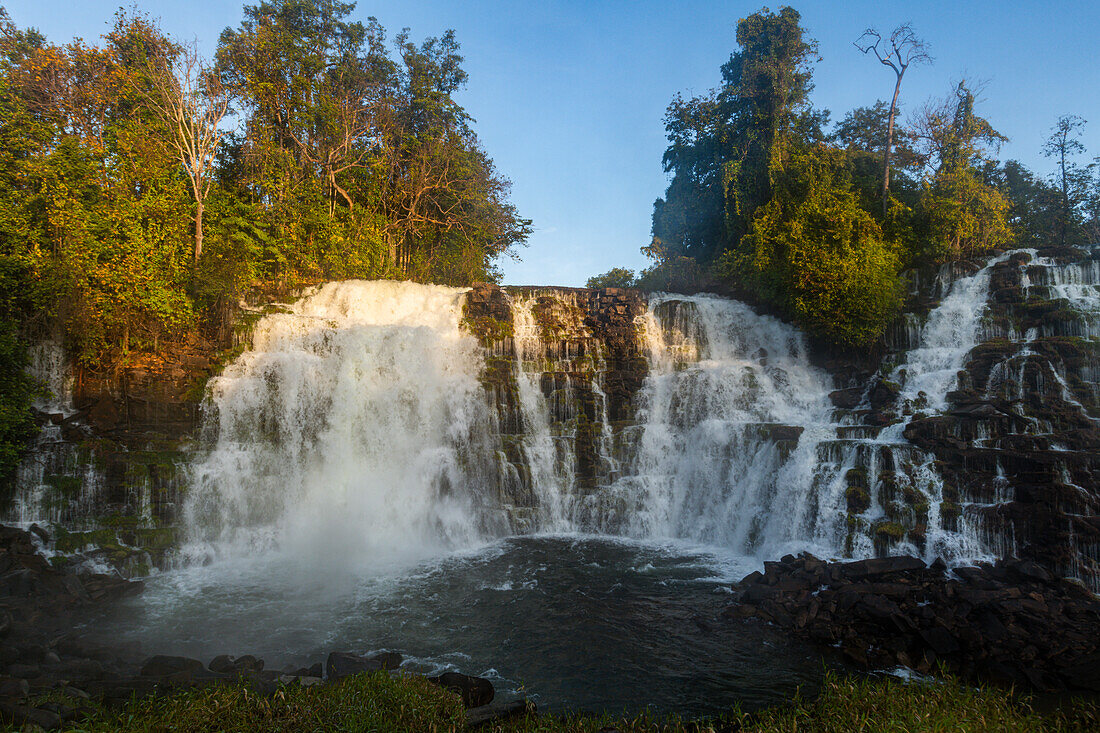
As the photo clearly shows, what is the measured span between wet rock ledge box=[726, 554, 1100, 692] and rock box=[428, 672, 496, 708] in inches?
210

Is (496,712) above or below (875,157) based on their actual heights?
below

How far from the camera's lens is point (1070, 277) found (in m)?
18.0

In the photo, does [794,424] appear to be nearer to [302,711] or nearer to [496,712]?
[496,712]

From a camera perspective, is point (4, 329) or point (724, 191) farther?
point (724, 191)

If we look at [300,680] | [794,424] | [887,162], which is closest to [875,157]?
[887,162]

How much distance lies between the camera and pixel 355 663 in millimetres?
8531

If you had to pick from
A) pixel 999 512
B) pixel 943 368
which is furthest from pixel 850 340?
pixel 999 512

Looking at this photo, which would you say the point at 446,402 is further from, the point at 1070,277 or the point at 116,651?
the point at 1070,277

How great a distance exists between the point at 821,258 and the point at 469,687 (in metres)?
18.7

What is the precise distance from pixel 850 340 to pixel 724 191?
11.8 m

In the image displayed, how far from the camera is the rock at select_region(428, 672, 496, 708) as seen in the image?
300 inches

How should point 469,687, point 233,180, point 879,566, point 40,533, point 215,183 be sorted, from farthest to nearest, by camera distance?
1. point 233,180
2. point 215,183
3. point 40,533
4. point 879,566
5. point 469,687

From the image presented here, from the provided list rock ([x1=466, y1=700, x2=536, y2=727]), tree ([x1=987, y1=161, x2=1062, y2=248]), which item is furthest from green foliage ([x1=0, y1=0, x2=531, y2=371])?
tree ([x1=987, y1=161, x2=1062, y2=248])

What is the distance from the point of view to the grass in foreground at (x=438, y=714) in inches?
219
